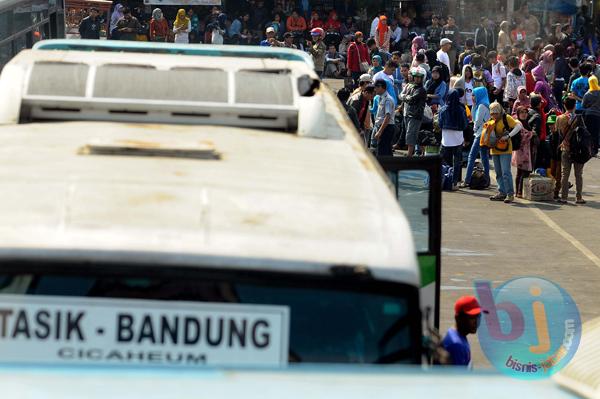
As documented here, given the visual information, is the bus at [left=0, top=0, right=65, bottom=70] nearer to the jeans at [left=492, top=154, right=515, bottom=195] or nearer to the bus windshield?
the jeans at [left=492, top=154, right=515, bottom=195]

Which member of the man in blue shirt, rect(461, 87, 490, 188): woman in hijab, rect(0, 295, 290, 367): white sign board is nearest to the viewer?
rect(0, 295, 290, 367): white sign board

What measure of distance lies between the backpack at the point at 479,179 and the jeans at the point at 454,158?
25 centimetres

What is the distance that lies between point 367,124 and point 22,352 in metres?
16.5

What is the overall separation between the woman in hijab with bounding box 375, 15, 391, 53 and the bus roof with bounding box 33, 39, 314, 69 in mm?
26074

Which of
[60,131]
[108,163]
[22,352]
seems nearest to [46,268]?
[22,352]

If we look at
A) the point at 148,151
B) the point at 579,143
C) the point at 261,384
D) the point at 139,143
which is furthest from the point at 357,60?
the point at 261,384

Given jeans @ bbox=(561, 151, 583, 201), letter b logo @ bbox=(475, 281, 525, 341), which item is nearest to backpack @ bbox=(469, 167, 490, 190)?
jeans @ bbox=(561, 151, 583, 201)

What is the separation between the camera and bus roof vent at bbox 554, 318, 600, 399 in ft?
12.8

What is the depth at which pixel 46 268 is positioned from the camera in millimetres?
4184

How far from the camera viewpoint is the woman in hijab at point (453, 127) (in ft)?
68.0

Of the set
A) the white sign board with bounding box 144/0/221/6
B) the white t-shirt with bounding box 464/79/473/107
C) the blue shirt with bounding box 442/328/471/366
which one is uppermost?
the blue shirt with bounding box 442/328/471/366

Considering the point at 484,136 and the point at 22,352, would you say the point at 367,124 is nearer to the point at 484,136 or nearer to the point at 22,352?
the point at 484,136

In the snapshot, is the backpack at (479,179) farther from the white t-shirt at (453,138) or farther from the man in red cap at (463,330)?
the man in red cap at (463,330)

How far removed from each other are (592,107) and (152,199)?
801 inches
